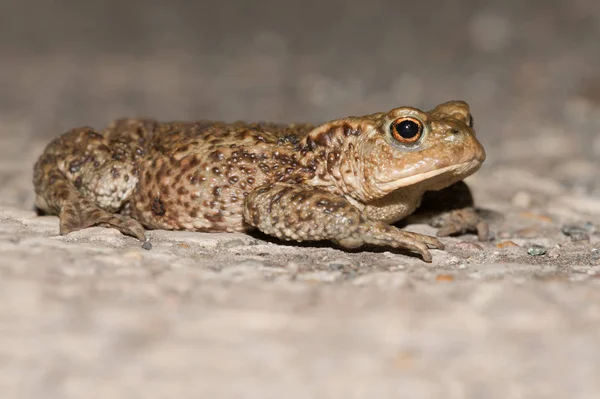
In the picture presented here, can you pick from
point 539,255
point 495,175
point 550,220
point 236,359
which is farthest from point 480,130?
point 236,359

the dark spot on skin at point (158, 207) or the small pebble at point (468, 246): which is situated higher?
the dark spot on skin at point (158, 207)

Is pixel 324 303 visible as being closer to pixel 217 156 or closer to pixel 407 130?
pixel 407 130

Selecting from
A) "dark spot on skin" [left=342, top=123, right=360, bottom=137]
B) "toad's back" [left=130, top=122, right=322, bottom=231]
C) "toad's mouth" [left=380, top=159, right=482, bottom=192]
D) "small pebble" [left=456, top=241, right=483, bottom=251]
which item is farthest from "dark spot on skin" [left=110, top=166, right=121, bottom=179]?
"small pebble" [left=456, top=241, right=483, bottom=251]

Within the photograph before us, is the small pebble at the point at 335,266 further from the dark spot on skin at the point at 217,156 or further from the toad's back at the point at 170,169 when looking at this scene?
the dark spot on skin at the point at 217,156

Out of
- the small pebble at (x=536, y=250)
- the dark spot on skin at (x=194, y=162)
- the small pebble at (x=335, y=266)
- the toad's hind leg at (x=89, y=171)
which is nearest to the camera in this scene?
the small pebble at (x=335, y=266)

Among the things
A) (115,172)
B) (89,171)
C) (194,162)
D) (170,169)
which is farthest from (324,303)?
(89,171)

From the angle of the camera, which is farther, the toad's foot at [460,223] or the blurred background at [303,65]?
the blurred background at [303,65]

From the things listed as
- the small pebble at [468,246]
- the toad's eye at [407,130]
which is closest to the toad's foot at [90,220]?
the toad's eye at [407,130]
